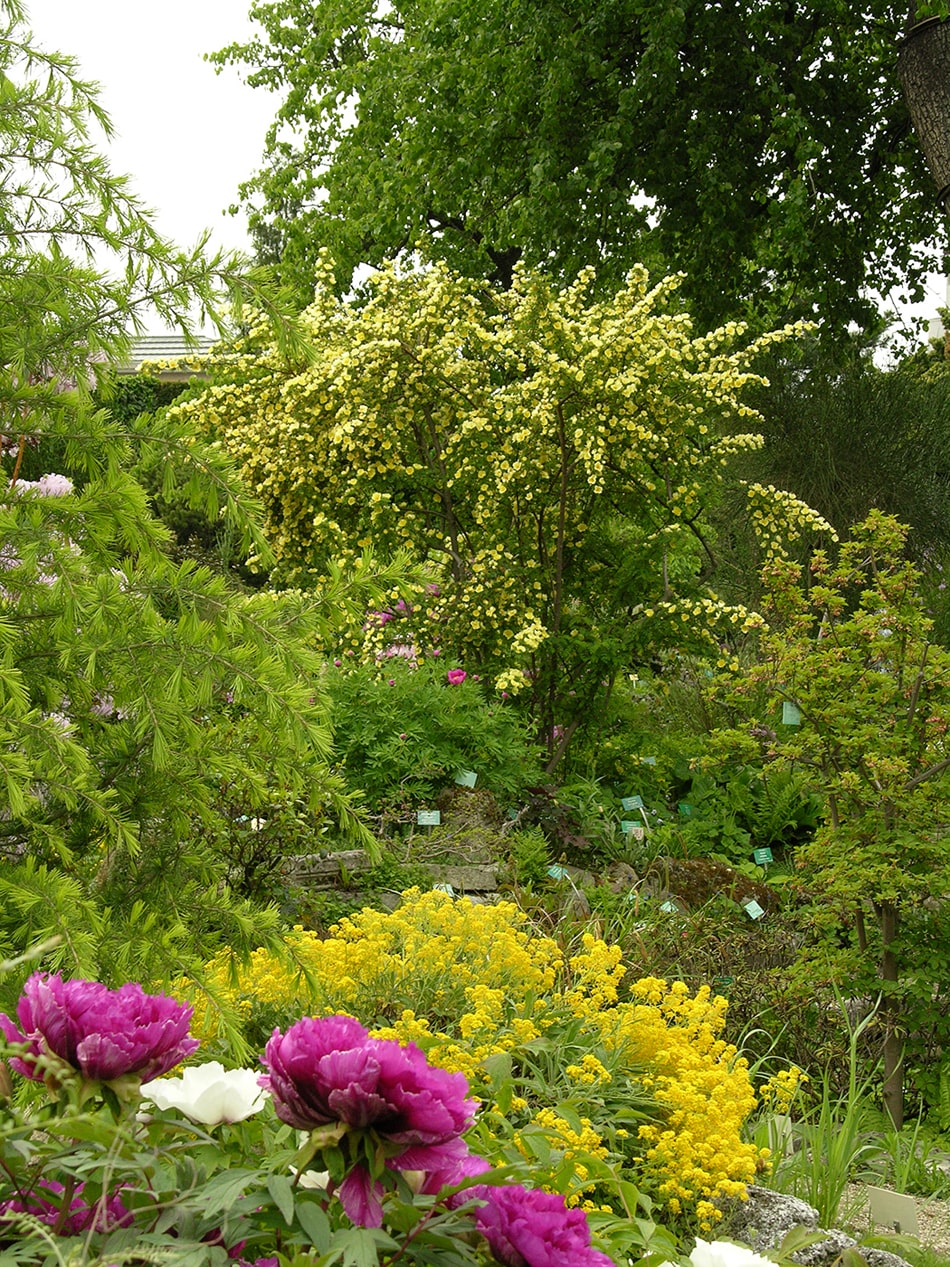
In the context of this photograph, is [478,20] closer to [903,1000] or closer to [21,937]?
[903,1000]

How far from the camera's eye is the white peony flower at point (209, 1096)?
1059 mm

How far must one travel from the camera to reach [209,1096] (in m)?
1.06

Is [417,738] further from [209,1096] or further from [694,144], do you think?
[694,144]

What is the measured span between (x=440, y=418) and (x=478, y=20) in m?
5.02

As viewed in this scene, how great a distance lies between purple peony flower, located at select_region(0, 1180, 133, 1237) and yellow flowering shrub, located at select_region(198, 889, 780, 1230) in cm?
79

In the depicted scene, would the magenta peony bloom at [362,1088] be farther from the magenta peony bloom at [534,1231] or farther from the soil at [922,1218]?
the soil at [922,1218]

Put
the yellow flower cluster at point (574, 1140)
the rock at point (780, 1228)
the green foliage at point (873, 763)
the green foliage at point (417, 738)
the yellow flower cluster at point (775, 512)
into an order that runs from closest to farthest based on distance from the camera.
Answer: the yellow flower cluster at point (574, 1140) → the rock at point (780, 1228) → the green foliage at point (873, 763) → the green foliage at point (417, 738) → the yellow flower cluster at point (775, 512)

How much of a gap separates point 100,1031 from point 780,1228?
150 centimetres

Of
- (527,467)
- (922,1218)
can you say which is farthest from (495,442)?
(922,1218)

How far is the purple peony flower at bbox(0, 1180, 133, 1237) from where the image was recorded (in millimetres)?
918

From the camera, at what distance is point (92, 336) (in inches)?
78.9

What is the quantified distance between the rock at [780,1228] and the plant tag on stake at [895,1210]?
0.34 m

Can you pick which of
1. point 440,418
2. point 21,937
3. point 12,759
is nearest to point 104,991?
point 12,759

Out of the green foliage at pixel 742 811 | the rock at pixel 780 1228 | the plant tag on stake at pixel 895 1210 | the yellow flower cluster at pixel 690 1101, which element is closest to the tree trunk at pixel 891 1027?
the plant tag on stake at pixel 895 1210
